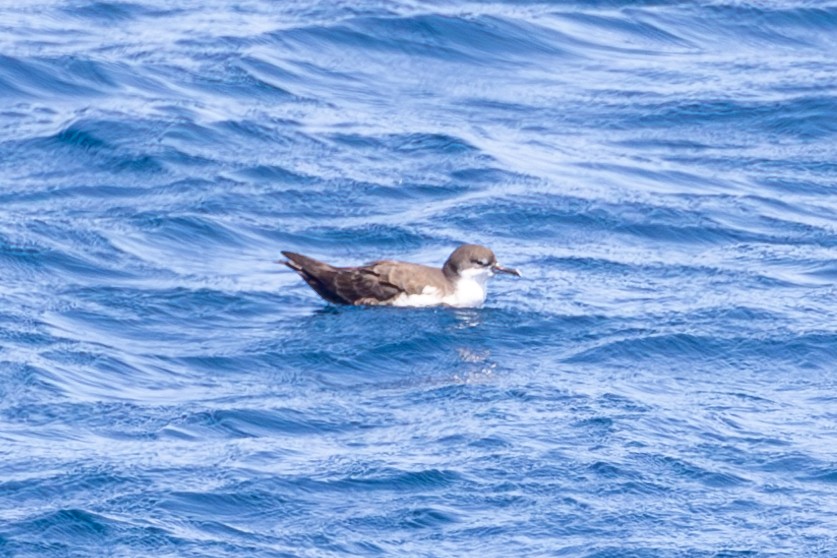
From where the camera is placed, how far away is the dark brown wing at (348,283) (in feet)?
51.6

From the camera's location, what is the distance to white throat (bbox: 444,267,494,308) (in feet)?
51.9

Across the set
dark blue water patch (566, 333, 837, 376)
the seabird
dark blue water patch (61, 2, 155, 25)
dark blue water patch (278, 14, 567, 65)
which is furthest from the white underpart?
dark blue water patch (61, 2, 155, 25)

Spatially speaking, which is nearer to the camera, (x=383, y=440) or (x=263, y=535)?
(x=263, y=535)

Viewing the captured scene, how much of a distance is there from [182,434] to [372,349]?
8.63 ft

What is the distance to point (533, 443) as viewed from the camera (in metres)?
12.5

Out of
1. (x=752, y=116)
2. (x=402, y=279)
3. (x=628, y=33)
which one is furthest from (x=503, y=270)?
(x=628, y=33)

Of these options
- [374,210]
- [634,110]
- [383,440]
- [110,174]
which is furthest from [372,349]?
[634,110]

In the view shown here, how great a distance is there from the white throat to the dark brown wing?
1.50 feet

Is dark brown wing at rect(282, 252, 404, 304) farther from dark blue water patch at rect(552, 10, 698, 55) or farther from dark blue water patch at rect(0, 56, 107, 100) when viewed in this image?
dark blue water patch at rect(552, 10, 698, 55)

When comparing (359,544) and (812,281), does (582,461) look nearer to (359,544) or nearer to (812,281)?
(359,544)

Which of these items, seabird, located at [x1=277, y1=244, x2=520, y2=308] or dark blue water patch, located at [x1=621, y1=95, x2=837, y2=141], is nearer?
seabird, located at [x1=277, y1=244, x2=520, y2=308]

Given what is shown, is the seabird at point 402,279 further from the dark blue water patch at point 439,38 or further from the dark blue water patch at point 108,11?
the dark blue water patch at point 108,11

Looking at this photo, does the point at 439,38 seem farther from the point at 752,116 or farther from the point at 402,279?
the point at 402,279

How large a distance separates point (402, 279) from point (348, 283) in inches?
17.5
